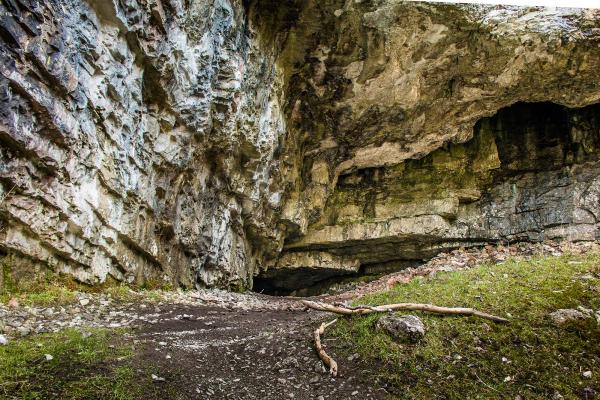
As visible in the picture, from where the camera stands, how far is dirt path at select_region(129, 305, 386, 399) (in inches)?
213

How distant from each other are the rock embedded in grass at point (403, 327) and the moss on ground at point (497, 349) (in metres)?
0.12

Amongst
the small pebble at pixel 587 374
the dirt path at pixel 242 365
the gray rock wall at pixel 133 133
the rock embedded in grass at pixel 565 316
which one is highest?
the gray rock wall at pixel 133 133

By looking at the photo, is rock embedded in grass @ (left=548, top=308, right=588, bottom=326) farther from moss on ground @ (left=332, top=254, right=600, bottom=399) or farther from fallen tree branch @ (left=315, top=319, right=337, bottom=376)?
fallen tree branch @ (left=315, top=319, right=337, bottom=376)

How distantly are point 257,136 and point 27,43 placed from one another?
9139 millimetres

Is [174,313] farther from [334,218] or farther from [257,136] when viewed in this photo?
[334,218]

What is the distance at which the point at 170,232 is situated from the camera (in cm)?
1327

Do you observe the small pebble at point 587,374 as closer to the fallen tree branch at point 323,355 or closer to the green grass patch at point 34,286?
the fallen tree branch at point 323,355

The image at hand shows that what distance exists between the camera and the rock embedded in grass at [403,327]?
6387mm

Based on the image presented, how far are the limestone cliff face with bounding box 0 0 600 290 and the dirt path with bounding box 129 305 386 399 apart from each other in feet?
11.6

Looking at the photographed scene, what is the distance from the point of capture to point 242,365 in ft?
20.8

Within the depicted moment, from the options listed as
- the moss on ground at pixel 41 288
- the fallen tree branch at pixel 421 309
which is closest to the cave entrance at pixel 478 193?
the moss on ground at pixel 41 288

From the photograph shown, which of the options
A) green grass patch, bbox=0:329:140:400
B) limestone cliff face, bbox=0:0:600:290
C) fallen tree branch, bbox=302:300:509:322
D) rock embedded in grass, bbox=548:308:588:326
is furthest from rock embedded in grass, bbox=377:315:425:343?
limestone cliff face, bbox=0:0:600:290

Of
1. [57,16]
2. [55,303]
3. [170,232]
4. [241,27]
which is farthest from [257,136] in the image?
[55,303]

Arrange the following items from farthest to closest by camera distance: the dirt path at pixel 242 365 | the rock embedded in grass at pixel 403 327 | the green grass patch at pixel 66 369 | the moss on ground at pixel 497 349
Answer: the rock embedded in grass at pixel 403 327
the dirt path at pixel 242 365
the moss on ground at pixel 497 349
the green grass patch at pixel 66 369
